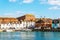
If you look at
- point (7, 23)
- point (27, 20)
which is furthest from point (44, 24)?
point (27, 20)

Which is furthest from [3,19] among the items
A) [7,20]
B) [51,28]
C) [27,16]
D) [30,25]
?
[51,28]

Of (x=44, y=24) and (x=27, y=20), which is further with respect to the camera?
(x=27, y=20)

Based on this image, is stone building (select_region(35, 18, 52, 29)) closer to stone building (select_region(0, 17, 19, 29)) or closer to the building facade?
the building facade

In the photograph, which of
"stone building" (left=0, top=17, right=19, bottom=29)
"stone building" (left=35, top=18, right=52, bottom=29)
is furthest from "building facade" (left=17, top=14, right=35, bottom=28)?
"stone building" (left=0, top=17, right=19, bottom=29)

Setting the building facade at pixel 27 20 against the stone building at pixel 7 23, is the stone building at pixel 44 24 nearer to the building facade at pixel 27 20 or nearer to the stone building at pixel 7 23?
the building facade at pixel 27 20

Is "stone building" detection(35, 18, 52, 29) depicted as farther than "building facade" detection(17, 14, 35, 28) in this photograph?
No

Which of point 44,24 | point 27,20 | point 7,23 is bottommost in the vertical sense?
point 44,24

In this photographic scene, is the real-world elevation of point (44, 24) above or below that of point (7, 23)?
below

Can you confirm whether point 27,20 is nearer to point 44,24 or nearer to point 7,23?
point 7,23

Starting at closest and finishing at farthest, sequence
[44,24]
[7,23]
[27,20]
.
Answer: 1. [44,24]
2. [7,23]
3. [27,20]

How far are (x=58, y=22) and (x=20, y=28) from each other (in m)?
9.18

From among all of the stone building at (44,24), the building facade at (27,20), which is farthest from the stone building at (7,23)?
the stone building at (44,24)

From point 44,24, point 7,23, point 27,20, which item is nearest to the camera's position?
point 44,24

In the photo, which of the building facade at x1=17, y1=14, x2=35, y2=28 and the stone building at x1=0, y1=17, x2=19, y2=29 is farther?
the building facade at x1=17, y1=14, x2=35, y2=28
